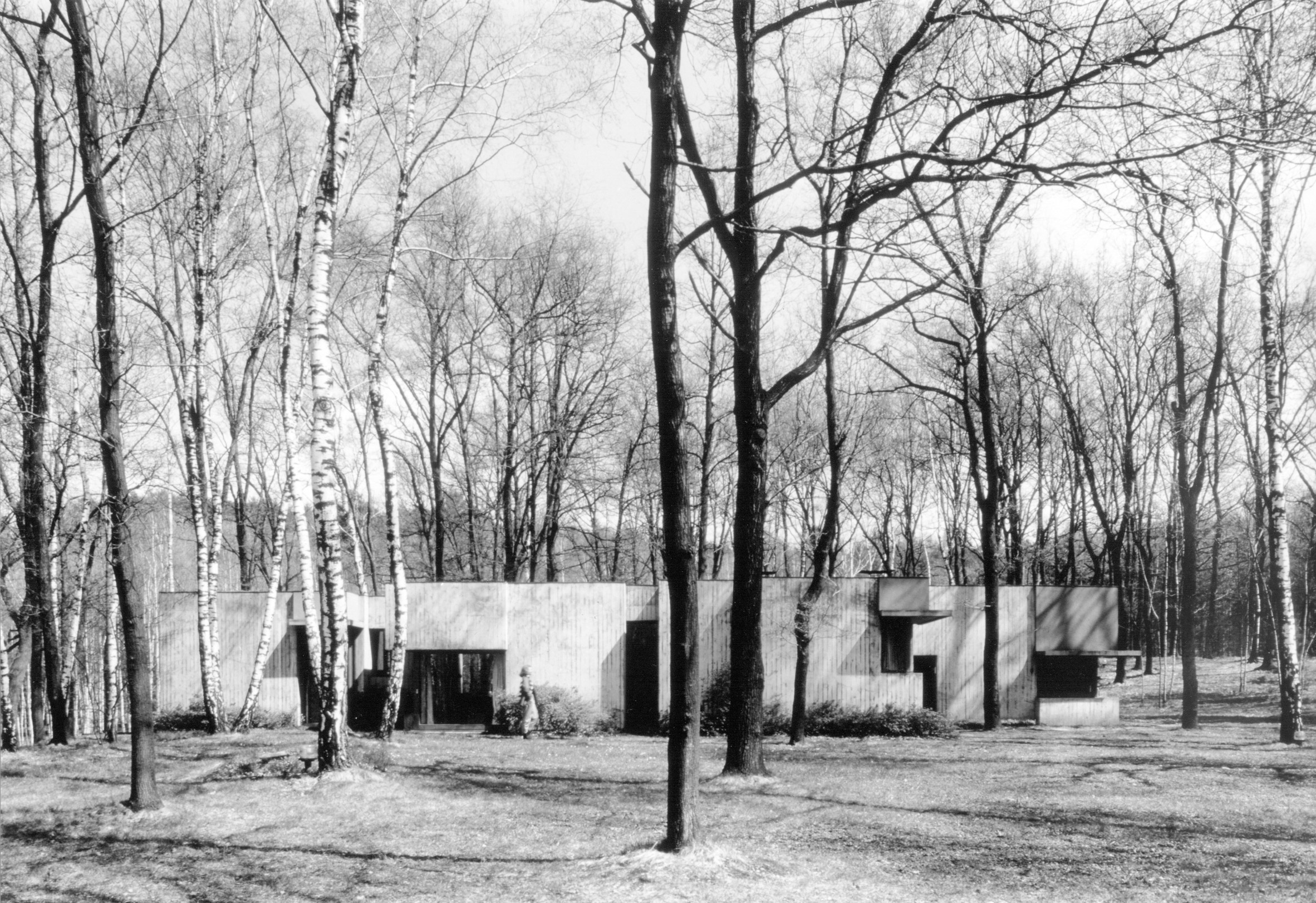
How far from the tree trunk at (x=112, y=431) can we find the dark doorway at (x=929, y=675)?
63.7 feet

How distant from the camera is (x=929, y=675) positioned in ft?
85.0

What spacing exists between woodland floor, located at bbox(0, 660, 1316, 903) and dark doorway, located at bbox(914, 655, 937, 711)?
9767mm

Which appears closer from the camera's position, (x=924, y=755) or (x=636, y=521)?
(x=924, y=755)

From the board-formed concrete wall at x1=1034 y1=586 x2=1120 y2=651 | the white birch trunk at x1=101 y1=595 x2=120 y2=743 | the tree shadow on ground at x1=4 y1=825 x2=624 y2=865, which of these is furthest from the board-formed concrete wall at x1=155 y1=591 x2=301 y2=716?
the board-formed concrete wall at x1=1034 y1=586 x2=1120 y2=651

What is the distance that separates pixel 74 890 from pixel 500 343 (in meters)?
25.5

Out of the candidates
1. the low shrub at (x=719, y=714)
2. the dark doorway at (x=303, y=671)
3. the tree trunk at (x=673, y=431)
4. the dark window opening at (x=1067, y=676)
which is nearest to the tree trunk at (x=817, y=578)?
the low shrub at (x=719, y=714)

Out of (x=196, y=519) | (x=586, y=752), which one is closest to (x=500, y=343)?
(x=196, y=519)

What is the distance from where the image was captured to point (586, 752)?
56.3 feet

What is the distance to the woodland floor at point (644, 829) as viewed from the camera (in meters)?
7.91

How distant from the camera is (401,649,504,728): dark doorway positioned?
2316cm

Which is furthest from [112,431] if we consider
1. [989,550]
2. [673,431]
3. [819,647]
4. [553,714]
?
[989,550]

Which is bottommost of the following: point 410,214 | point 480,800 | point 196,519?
point 480,800

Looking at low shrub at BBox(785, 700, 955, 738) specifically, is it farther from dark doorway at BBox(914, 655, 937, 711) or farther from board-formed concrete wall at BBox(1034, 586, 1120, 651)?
board-formed concrete wall at BBox(1034, 586, 1120, 651)

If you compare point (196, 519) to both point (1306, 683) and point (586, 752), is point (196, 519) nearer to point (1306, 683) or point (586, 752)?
point (586, 752)
